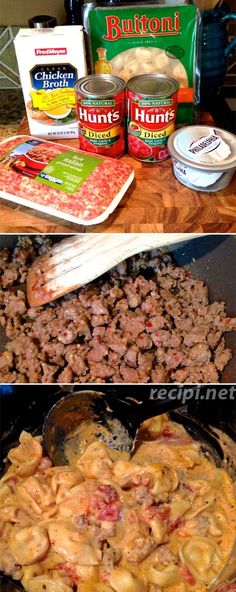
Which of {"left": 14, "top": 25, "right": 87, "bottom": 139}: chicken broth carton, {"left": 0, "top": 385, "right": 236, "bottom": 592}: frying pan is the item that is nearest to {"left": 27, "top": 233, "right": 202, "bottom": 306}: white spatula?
{"left": 0, "top": 385, "right": 236, "bottom": 592}: frying pan

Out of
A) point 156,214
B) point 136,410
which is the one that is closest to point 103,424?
point 136,410

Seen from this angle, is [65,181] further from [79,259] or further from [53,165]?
[79,259]

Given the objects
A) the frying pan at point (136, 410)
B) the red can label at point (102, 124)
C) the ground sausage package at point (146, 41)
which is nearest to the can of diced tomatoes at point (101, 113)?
the red can label at point (102, 124)

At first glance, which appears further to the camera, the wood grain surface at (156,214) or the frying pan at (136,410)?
the frying pan at (136,410)

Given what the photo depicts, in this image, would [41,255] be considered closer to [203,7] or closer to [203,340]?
[203,340]

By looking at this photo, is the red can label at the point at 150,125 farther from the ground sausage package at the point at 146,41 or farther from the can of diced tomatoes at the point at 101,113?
the ground sausage package at the point at 146,41

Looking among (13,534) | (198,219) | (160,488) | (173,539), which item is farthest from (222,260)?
(13,534)
